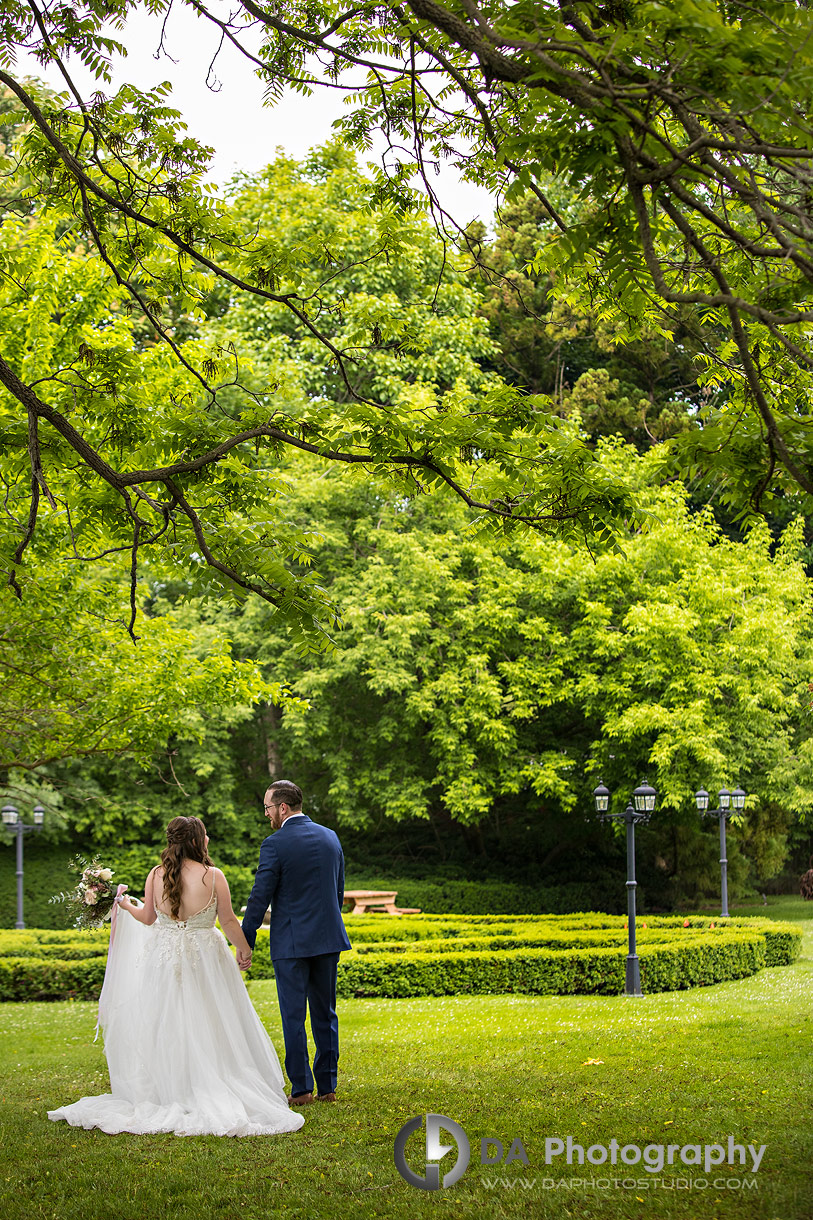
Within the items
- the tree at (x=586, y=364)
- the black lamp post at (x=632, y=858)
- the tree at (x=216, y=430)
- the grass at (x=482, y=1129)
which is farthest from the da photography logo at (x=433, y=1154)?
the tree at (x=586, y=364)

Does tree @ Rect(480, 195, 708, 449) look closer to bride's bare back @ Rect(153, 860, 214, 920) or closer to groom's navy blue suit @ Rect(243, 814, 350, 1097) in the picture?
groom's navy blue suit @ Rect(243, 814, 350, 1097)

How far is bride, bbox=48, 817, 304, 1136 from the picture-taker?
20.5 ft

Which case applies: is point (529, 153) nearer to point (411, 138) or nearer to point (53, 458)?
point (411, 138)

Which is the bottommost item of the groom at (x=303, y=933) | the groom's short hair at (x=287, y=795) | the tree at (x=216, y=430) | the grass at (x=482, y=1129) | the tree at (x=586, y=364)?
the grass at (x=482, y=1129)

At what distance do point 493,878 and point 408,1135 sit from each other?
2362 cm

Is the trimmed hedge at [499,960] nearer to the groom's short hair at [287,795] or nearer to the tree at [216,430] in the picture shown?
the groom's short hair at [287,795]

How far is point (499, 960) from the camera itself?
1486cm

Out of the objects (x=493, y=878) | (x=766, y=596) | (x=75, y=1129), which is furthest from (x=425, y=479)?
(x=493, y=878)

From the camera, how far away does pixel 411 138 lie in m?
6.84

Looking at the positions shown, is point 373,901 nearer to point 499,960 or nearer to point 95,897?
point 499,960

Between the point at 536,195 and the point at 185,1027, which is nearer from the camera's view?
the point at 536,195

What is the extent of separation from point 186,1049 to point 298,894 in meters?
1.10

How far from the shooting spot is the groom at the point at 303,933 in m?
6.61

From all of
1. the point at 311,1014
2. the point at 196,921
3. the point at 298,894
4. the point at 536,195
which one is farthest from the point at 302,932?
Result: the point at 536,195
